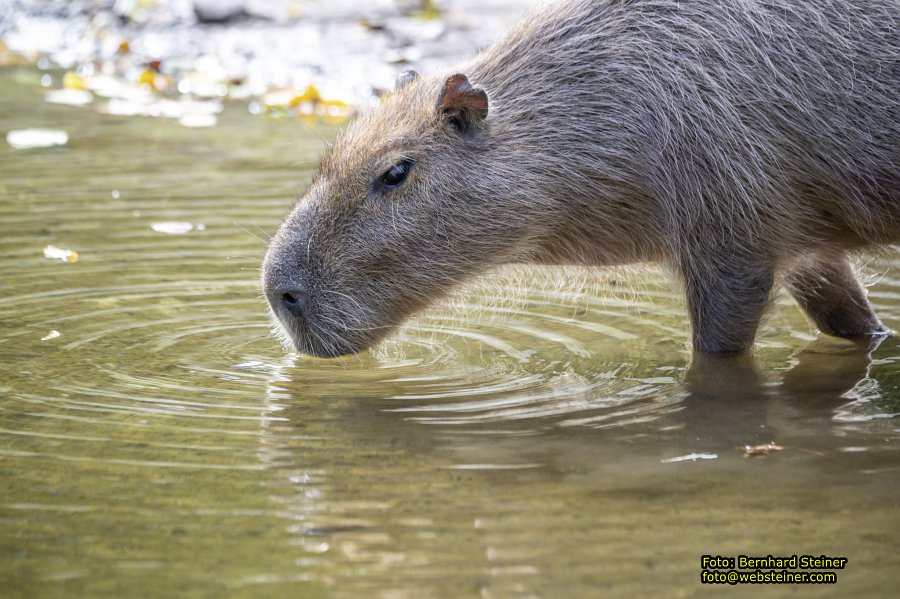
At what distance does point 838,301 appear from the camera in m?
5.91

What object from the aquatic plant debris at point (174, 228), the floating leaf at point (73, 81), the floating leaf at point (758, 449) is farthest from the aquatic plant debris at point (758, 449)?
the floating leaf at point (73, 81)

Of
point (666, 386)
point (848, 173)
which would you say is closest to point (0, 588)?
point (666, 386)

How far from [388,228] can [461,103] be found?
0.56m

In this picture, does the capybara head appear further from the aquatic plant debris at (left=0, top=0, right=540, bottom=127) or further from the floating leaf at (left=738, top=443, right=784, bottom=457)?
the aquatic plant debris at (left=0, top=0, right=540, bottom=127)

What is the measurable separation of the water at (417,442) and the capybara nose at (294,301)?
31 cm

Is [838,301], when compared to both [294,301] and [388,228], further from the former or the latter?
[294,301]

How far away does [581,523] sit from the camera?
3.53 m

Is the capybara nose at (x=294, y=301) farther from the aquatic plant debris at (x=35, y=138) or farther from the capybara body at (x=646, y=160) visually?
the aquatic plant debris at (x=35, y=138)

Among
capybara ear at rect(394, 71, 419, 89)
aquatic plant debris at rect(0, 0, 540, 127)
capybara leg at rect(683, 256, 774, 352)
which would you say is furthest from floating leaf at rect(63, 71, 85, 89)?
capybara leg at rect(683, 256, 774, 352)

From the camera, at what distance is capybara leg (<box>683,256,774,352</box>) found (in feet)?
16.9

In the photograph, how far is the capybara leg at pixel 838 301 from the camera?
5910 mm

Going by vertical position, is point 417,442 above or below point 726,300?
below

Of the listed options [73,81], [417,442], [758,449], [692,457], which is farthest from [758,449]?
[73,81]

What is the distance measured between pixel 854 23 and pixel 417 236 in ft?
6.39
